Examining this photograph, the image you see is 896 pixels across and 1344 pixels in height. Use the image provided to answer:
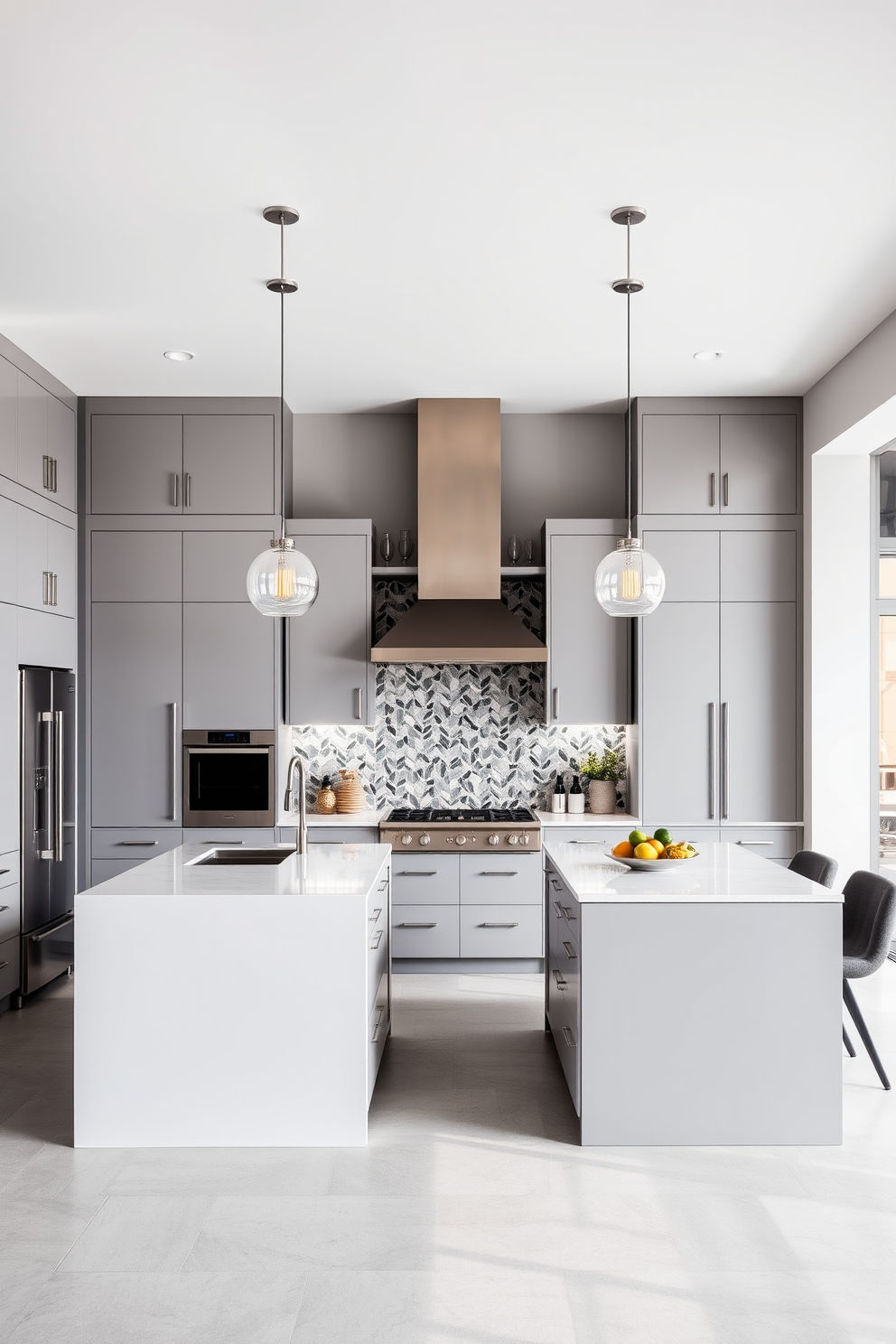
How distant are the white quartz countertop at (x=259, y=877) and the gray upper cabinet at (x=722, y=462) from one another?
8.58 feet

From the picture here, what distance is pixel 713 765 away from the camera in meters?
5.26

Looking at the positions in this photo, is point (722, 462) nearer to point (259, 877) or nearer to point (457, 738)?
point (457, 738)

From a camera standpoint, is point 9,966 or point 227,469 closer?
point 9,966

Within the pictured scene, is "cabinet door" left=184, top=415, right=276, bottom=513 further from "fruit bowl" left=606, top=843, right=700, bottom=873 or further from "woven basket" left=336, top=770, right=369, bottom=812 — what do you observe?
"fruit bowl" left=606, top=843, right=700, bottom=873

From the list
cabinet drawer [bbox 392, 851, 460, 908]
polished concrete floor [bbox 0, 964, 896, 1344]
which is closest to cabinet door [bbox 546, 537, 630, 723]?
cabinet drawer [bbox 392, 851, 460, 908]

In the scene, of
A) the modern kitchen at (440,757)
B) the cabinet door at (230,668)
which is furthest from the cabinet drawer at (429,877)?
the cabinet door at (230,668)

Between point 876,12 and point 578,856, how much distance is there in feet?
9.02

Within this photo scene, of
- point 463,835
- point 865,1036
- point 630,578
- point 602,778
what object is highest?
point 630,578

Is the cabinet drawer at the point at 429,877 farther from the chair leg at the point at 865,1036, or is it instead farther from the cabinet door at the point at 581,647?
the chair leg at the point at 865,1036

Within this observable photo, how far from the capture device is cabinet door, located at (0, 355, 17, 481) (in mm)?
4395

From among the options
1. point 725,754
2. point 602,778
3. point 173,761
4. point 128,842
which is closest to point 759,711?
point 725,754

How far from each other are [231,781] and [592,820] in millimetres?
1904

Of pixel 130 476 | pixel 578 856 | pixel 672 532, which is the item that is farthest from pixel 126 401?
pixel 578 856

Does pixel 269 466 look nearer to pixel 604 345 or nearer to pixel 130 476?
pixel 130 476
